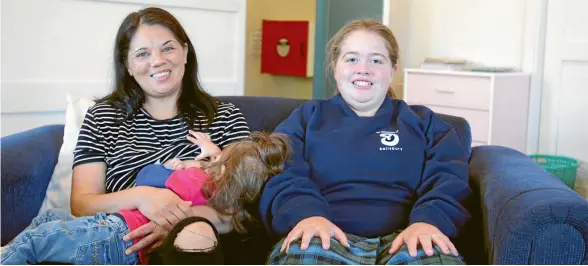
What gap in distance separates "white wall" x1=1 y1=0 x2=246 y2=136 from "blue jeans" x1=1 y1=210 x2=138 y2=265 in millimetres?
1638

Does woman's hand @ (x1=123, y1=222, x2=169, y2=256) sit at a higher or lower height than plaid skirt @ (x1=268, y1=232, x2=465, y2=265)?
lower

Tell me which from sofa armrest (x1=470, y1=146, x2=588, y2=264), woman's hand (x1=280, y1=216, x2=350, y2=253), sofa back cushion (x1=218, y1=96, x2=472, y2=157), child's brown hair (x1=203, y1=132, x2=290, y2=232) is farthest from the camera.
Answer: sofa back cushion (x1=218, y1=96, x2=472, y2=157)

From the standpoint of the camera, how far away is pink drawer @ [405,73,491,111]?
351 cm

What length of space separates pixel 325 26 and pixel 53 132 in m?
2.64

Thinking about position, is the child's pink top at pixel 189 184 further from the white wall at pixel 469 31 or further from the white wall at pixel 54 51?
the white wall at pixel 469 31

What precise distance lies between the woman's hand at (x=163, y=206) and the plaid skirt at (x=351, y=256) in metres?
0.28

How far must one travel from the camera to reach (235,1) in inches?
153

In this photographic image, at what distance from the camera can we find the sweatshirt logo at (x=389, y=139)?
5.56 ft

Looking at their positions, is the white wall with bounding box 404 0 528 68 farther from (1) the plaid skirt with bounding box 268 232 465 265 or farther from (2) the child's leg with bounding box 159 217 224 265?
(2) the child's leg with bounding box 159 217 224 265

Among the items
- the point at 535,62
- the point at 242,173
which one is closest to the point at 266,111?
the point at 242,173

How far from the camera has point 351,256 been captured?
1360mm

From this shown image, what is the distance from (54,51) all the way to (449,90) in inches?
75.6

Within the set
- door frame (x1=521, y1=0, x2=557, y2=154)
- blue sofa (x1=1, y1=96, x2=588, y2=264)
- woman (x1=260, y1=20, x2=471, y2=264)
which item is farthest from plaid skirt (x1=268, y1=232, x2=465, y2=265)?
door frame (x1=521, y1=0, x2=557, y2=154)

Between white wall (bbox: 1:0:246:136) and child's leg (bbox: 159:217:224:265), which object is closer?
child's leg (bbox: 159:217:224:265)
